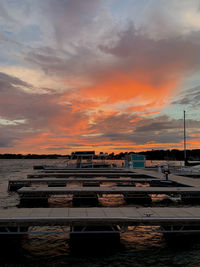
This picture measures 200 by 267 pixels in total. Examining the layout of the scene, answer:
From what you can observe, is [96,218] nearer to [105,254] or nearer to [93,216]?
[93,216]

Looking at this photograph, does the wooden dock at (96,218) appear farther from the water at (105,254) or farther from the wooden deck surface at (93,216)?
the water at (105,254)

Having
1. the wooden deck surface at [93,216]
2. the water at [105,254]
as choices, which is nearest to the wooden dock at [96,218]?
the wooden deck surface at [93,216]

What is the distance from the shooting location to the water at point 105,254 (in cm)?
1057

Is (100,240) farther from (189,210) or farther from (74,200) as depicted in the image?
(74,200)

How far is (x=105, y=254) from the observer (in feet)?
36.9

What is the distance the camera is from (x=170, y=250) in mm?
11938

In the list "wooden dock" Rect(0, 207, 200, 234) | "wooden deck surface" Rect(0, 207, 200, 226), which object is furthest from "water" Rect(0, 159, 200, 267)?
"wooden deck surface" Rect(0, 207, 200, 226)

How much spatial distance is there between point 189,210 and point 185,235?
129cm

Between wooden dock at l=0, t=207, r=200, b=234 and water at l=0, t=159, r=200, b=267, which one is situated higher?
wooden dock at l=0, t=207, r=200, b=234

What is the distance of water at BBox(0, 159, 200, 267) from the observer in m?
10.6

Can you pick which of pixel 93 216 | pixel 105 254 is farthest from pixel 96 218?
pixel 105 254

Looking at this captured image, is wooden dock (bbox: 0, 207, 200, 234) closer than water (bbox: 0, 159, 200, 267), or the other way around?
water (bbox: 0, 159, 200, 267)

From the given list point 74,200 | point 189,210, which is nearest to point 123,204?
point 74,200

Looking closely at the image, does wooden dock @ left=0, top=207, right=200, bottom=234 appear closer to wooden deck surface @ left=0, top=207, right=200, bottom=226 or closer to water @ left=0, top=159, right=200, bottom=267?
wooden deck surface @ left=0, top=207, right=200, bottom=226
